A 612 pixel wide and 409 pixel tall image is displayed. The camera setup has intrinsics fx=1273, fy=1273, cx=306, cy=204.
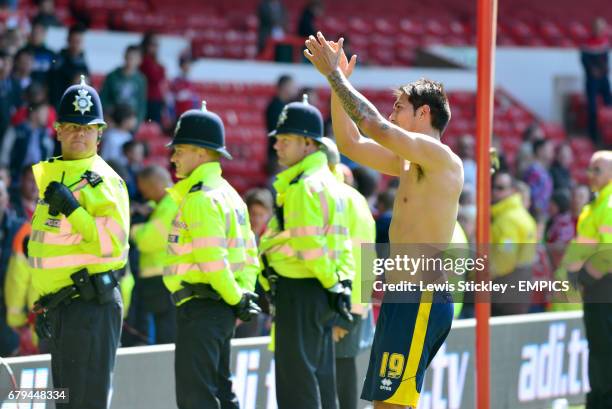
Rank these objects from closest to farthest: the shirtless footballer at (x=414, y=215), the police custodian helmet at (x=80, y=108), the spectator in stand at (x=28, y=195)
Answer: the shirtless footballer at (x=414, y=215)
the police custodian helmet at (x=80, y=108)
the spectator in stand at (x=28, y=195)

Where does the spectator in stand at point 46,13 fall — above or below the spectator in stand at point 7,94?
above

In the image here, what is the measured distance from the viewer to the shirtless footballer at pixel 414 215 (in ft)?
20.2

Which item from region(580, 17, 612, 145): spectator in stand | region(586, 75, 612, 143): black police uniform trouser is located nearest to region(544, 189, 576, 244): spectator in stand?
region(580, 17, 612, 145): spectator in stand

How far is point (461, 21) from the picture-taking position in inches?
955

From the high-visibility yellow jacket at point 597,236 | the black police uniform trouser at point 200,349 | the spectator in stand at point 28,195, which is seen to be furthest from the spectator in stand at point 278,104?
the black police uniform trouser at point 200,349

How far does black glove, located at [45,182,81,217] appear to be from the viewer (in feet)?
22.5

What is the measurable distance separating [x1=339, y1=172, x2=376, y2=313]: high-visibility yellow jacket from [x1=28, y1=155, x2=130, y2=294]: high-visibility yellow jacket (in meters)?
2.00

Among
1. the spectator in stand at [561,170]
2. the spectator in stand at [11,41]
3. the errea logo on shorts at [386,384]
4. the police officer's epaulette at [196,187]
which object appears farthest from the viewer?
the spectator in stand at [561,170]

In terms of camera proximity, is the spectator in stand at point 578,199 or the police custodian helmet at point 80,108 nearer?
the police custodian helmet at point 80,108

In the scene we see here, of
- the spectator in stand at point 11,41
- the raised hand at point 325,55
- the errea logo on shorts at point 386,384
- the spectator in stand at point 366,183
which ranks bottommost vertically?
the errea logo on shorts at point 386,384

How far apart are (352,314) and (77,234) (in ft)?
7.58

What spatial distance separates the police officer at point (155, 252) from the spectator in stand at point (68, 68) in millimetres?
2865

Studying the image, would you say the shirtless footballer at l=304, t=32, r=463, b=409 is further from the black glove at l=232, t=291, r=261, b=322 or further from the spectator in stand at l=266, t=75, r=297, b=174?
the spectator in stand at l=266, t=75, r=297, b=174

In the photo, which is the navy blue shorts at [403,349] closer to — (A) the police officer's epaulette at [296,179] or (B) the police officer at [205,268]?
(B) the police officer at [205,268]
